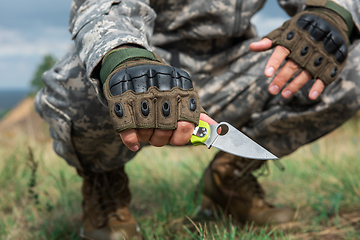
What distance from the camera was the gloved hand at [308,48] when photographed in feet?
3.35

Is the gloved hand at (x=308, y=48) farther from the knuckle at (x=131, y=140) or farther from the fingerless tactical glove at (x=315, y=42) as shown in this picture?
the knuckle at (x=131, y=140)

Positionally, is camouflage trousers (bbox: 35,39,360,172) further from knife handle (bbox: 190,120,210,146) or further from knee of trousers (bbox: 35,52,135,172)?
knife handle (bbox: 190,120,210,146)

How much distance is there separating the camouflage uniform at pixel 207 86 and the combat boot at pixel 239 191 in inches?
7.6

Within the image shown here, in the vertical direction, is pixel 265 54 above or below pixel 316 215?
above

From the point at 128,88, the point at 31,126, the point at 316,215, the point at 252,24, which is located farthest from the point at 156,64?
the point at 31,126

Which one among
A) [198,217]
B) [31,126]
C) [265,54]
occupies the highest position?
[265,54]

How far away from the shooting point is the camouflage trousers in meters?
1.15

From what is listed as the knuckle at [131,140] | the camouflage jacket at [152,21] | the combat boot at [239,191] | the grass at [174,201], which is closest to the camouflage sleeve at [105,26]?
the camouflage jacket at [152,21]

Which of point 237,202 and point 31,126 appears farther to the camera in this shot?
point 31,126

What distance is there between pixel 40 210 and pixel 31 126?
418cm

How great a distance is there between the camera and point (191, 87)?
0.72m

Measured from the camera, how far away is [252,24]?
61.7 inches

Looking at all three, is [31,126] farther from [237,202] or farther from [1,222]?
[237,202]

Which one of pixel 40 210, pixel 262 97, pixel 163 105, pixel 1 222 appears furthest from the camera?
pixel 40 210
